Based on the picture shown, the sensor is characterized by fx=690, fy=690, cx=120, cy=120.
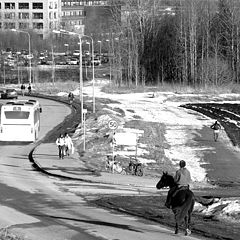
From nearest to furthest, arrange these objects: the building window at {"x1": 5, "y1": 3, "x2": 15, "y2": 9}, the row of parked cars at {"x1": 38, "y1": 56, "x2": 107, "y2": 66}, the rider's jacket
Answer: the rider's jacket → the row of parked cars at {"x1": 38, "y1": 56, "x2": 107, "y2": 66} → the building window at {"x1": 5, "y1": 3, "x2": 15, "y2": 9}

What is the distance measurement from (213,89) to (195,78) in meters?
10.1

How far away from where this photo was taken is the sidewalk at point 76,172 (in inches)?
1099

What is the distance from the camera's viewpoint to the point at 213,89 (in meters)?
101

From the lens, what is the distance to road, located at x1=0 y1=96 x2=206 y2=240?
1702cm

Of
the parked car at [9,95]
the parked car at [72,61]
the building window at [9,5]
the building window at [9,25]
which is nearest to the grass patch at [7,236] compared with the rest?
the parked car at [9,95]

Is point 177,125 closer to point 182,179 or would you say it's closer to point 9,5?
point 182,179

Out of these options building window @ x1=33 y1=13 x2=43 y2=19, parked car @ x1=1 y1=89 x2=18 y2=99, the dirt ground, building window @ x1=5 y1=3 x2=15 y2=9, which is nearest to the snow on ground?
the dirt ground

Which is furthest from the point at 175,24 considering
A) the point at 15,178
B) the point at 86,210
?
the point at 86,210

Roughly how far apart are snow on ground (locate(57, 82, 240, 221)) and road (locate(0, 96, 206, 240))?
2460 millimetres

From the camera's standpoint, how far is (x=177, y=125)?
59.7 meters

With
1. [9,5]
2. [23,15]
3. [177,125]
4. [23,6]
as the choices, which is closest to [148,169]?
[177,125]

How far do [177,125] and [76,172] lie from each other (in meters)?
30.0

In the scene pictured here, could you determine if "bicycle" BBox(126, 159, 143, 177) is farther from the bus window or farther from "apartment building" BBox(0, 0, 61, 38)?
"apartment building" BBox(0, 0, 61, 38)

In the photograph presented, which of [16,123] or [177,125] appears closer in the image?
[16,123]
